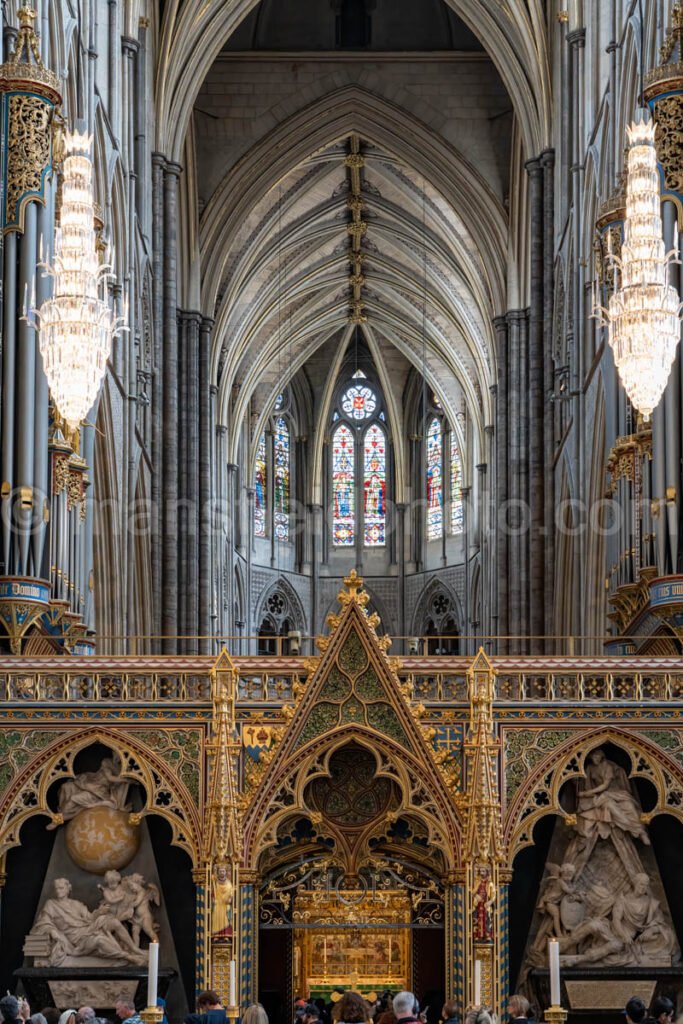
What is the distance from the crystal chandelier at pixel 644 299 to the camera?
22.8m

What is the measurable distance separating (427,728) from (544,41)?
2522 cm

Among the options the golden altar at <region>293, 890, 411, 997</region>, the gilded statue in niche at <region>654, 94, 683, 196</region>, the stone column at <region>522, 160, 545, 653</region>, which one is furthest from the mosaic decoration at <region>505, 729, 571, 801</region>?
the stone column at <region>522, 160, 545, 653</region>

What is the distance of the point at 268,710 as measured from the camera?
65.4ft

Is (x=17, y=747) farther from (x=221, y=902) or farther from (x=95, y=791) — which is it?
(x=221, y=902)

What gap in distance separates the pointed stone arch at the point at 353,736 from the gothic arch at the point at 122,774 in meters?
0.64

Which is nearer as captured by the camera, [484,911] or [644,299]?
[484,911]

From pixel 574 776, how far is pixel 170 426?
76.0 ft

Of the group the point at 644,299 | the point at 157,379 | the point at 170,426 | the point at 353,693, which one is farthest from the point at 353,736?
the point at 170,426

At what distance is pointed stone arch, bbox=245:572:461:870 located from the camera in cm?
1961

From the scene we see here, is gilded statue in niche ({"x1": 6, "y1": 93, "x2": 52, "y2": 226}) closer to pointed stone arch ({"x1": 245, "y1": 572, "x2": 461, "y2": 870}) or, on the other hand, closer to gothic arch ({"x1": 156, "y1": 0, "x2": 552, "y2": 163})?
pointed stone arch ({"x1": 245, "y1": 572, "x2": 461, "y2": 870})

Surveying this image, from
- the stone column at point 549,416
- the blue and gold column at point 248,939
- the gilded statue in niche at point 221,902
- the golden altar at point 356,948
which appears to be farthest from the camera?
the stone column at point 549,416

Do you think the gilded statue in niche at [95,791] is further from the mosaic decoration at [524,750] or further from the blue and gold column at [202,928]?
the mosaic decoration at [524,750]

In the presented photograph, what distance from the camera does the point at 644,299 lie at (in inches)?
909

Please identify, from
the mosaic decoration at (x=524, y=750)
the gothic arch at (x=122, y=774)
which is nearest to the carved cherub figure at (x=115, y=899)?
the gothic arch at (x=122, y=774)
